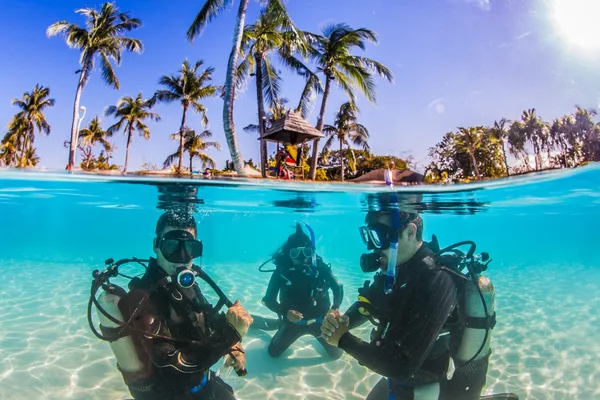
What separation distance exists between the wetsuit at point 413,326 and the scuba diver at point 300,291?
10.1 ft

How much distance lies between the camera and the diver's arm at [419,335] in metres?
2.57

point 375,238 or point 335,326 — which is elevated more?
point 375,238

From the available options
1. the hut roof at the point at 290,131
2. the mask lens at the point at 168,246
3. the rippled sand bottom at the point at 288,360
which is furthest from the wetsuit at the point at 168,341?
the hut roof at the point at 290,131

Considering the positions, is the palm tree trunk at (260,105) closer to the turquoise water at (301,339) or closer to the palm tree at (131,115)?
the turquoise water at (301,339)

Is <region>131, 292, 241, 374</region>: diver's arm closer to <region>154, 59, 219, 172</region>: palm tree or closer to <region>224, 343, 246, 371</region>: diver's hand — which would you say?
<region>224, 343, 246, 371</region>: diver's hand

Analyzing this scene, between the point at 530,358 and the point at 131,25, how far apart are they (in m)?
38.1

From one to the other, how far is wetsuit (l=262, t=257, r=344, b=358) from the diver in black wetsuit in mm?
2763

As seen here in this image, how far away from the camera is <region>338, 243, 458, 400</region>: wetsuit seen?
2.58 metres

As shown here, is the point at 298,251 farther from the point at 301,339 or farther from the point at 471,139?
the point at 471,139

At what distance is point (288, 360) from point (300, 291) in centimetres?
130

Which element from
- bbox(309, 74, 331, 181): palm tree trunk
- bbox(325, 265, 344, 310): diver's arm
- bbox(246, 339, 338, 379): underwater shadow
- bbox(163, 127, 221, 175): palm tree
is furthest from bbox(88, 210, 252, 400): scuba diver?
bbox(163, 127, 221, 175): palm tree

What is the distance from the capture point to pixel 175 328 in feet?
10.3

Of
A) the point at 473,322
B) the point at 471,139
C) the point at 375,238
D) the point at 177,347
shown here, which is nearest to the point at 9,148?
the point at 177,347

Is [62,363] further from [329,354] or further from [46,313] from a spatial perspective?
[329,354]
